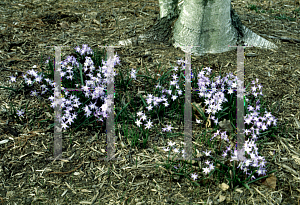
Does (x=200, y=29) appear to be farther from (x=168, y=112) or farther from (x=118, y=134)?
(x=118, y=134)

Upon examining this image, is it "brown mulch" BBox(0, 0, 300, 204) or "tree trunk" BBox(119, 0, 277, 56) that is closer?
"brown mulch" BBox(0, 0, 300, 204)

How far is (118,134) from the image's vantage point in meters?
3.13

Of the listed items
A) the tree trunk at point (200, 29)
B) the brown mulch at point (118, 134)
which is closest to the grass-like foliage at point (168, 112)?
the brown mulch at point (118, 134)

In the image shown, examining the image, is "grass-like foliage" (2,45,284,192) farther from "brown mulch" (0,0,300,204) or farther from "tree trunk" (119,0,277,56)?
"tree trunk" (119,0,277,56)

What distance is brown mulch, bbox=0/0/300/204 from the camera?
2.54 m

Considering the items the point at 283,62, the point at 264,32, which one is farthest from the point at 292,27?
the point at 283,62

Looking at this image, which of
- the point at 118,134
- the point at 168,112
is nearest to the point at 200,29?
the point at 168,112

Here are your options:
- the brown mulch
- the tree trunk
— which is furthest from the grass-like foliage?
the tree trunk

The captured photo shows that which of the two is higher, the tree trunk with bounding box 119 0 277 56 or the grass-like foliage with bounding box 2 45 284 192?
the tree trunk with bounding box 119 0 277 56

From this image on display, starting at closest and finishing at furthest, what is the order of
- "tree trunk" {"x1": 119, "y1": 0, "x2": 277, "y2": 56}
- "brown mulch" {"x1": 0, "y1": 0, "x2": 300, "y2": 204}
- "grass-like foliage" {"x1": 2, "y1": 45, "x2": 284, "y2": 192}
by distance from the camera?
"brown mulch" {"x1": 0, "y1": 0, "x2": 300, "y2": 204} < "grass-like foliage" {"x1": 2, "y1": 45, "x2": 284, "y2": 192} < "tree trunk" {"x1": 119, "y1": 0, "x2": 277, "y2": 56}

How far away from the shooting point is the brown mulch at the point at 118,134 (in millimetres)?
2539

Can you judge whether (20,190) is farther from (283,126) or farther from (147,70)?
(283,126)

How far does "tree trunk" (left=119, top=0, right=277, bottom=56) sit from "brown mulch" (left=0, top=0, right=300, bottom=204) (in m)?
0.15

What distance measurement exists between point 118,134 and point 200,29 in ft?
7.01
